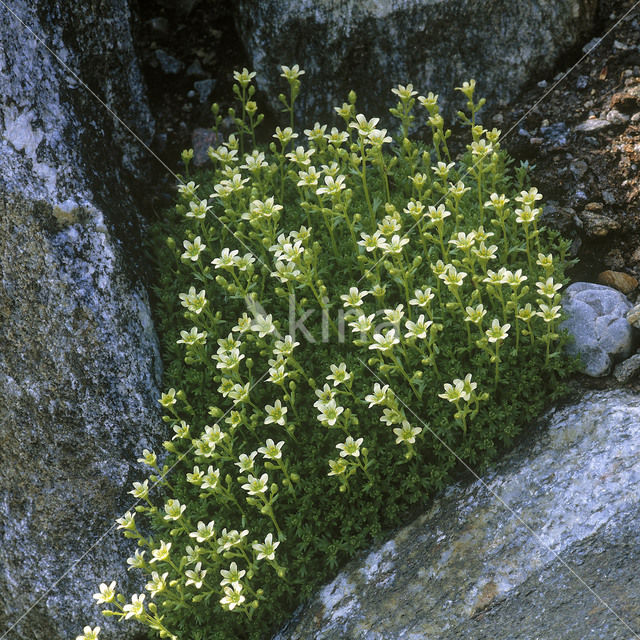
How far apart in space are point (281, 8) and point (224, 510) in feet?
11.9

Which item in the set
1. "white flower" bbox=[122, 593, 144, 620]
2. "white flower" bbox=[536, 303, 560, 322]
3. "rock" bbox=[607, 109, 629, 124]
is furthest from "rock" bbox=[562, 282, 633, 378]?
"white flower" bbox=[122, 593, 144, 620]

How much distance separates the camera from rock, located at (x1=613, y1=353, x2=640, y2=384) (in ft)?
12.9

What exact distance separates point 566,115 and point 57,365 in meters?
3.88

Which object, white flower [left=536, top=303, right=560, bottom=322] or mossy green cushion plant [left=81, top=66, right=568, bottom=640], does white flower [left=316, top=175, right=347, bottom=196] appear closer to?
mossy green cushion plant [left=81, top=66, right=568, bottom=640]

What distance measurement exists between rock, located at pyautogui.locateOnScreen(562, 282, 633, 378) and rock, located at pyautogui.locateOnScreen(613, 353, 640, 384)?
0.04 m

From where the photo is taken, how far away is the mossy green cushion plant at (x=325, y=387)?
3719 millimetres

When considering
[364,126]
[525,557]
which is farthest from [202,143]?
[525,557]

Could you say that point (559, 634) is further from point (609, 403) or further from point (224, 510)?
point (224, 510)

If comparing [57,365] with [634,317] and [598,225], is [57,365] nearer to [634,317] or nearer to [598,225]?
[634,317]

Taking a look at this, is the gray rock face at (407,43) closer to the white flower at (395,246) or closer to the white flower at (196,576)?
the white flower at (395,246)

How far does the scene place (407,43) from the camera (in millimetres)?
5359

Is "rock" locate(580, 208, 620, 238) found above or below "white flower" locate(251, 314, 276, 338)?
below

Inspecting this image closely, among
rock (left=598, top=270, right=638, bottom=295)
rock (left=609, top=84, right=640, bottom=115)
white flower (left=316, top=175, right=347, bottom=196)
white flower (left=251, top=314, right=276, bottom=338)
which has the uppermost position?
white flower (left=316, top=175, right=347, bottom=196)

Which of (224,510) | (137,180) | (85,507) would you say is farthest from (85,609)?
(137,180)
